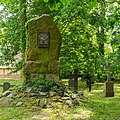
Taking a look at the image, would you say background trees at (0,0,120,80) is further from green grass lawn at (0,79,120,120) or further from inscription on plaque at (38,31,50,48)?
green grass lawn at (0,79,120,120)

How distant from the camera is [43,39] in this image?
937cm

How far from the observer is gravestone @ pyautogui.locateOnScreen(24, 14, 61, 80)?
30.4ft

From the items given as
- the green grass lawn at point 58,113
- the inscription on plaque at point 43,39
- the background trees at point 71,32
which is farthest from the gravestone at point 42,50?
the background trees at point 71,32

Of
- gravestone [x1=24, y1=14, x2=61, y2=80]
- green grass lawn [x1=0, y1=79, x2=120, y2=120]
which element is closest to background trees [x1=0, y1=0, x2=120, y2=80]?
gravestone [x1=24, y1=14, x2=61, y2=80]

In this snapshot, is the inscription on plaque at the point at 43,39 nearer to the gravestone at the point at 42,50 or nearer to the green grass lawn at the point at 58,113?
the gravestone at the point at 42,50

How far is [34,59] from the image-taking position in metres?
9.29

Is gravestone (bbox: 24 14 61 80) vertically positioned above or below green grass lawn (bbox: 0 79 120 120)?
above

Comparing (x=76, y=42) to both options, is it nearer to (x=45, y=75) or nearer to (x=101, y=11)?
(x=101, y=11)

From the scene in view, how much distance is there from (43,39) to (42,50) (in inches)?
15.0

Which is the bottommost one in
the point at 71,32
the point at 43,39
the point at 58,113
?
the point at 58,113

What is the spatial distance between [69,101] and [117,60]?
184cm

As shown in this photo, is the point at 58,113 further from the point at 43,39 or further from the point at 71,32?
the point at 71,32

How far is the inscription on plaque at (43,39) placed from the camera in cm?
935

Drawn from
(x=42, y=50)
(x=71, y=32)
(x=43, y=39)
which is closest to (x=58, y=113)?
(x=42, y=50)
